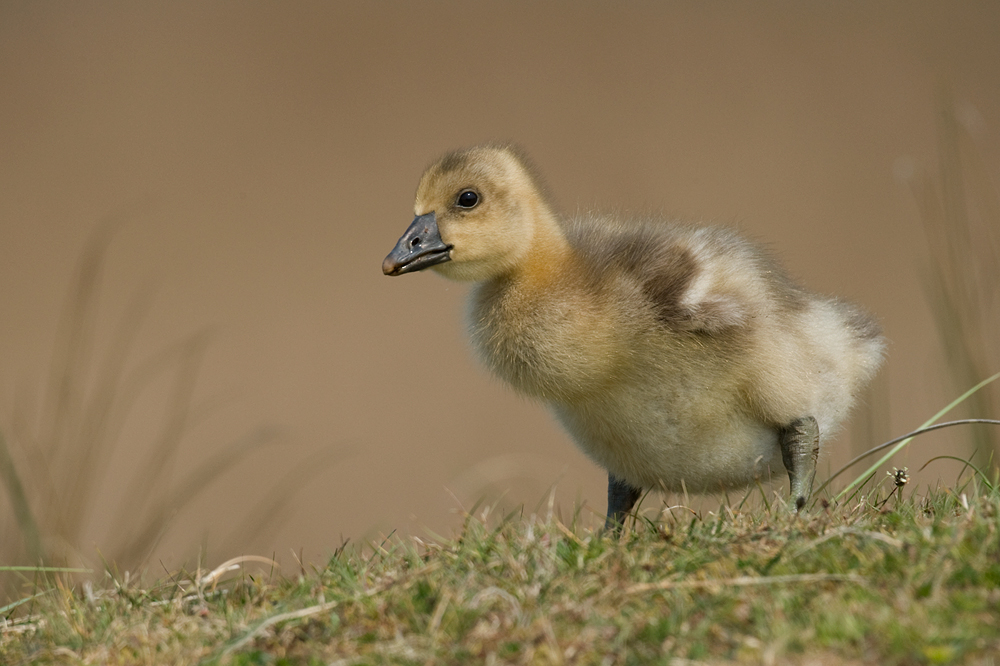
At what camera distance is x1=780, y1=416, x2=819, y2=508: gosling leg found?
2.25 meters

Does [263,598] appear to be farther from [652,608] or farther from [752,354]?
[752,354]

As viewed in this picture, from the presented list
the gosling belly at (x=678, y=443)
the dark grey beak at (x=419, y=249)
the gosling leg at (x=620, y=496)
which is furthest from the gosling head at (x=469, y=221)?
the gosling leg at (x=620, y=496)

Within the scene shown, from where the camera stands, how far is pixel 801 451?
2254 mm

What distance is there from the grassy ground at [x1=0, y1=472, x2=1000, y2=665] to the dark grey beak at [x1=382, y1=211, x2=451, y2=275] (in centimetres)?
73

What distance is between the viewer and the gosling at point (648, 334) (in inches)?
84.9

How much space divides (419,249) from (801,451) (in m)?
1.00

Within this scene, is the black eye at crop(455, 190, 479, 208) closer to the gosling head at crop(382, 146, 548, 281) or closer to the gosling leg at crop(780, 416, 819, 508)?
the gosling head at crop(382, 146, 548, 281)

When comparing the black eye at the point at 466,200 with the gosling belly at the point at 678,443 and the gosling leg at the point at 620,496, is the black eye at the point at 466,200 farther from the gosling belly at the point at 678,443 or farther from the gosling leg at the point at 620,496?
the gosling leg at the point at 620,496

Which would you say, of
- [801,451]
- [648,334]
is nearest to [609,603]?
[648,334]

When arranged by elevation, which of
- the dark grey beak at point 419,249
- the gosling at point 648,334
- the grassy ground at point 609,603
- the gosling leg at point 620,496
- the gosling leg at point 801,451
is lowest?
the gosling leg at point 620,496

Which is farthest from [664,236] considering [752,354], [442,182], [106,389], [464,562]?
[106,389]

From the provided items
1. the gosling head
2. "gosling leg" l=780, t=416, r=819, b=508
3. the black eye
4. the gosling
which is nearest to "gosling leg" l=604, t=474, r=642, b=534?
the gosling

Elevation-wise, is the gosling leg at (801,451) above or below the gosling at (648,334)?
below

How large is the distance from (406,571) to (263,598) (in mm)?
279
